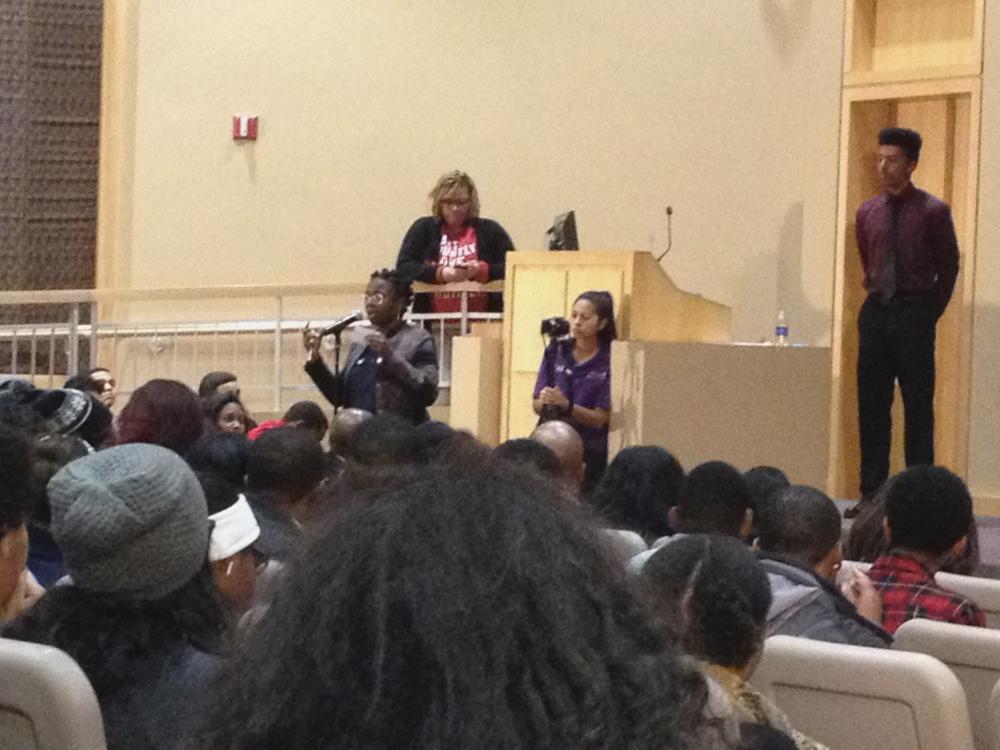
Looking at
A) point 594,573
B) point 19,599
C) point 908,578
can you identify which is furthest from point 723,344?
point 594,573

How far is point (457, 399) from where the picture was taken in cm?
659

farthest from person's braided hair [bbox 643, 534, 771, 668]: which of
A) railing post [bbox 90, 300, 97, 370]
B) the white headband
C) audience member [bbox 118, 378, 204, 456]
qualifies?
railing post [bbox 90, 300, 97, 370]

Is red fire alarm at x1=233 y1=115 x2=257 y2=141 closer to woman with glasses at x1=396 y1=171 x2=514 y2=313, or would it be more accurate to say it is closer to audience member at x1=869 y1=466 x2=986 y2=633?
woman with glasses at x1=396 y1=171 x2=514 y2=313

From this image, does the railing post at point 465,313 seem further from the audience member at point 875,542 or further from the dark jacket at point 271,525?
the dark jacket at point 271,525

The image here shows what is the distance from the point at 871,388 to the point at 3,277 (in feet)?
18.9

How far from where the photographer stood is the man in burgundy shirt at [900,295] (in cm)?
585

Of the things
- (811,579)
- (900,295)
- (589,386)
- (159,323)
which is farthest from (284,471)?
(159,323)

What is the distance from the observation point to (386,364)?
6.06 m

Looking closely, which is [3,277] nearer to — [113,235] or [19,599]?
[113,235]

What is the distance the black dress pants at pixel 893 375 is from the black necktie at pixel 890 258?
5cm

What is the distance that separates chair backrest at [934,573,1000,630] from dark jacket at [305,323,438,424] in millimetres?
2914

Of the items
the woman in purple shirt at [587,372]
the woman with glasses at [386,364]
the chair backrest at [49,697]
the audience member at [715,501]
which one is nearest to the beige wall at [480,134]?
the woman in purple shirt at [587,372]

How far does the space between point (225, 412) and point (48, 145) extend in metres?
5.04

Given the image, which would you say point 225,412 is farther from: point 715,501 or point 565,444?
point 715,501
